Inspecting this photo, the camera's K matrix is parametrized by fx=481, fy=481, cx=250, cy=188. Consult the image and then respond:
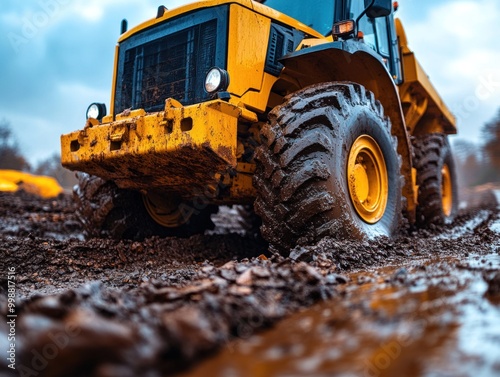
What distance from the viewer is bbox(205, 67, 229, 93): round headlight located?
3.57 metres

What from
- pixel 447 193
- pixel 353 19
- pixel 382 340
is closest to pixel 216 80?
pixel 353 19

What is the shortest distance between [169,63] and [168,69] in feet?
0.17

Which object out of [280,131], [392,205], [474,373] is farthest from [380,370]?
[392,205]

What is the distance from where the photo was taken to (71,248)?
413 centimetres

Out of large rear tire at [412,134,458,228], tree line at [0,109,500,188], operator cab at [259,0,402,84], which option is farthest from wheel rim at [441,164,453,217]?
tree line at [0,109,500,188]

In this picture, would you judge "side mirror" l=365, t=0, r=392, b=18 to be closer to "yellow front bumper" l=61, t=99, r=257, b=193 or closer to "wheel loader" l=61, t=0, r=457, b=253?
"wheel loader" l=61, t=0, r=457, b=253

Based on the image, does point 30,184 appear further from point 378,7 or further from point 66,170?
point 66,170

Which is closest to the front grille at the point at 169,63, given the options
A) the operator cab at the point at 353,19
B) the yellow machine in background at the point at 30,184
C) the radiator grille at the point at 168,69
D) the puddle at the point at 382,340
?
the radiator grille at the point at 168,69

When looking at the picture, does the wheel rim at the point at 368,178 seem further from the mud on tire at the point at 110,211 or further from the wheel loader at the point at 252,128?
the mud on tire at the point at 110,211

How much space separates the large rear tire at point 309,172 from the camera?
3367mm

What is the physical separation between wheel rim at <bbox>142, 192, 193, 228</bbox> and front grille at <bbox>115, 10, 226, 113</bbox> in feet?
3.07

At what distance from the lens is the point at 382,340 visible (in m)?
1.31

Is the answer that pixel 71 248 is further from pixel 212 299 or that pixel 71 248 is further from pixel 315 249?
pixel 212 299

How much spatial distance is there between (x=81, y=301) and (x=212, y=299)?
435 mm
